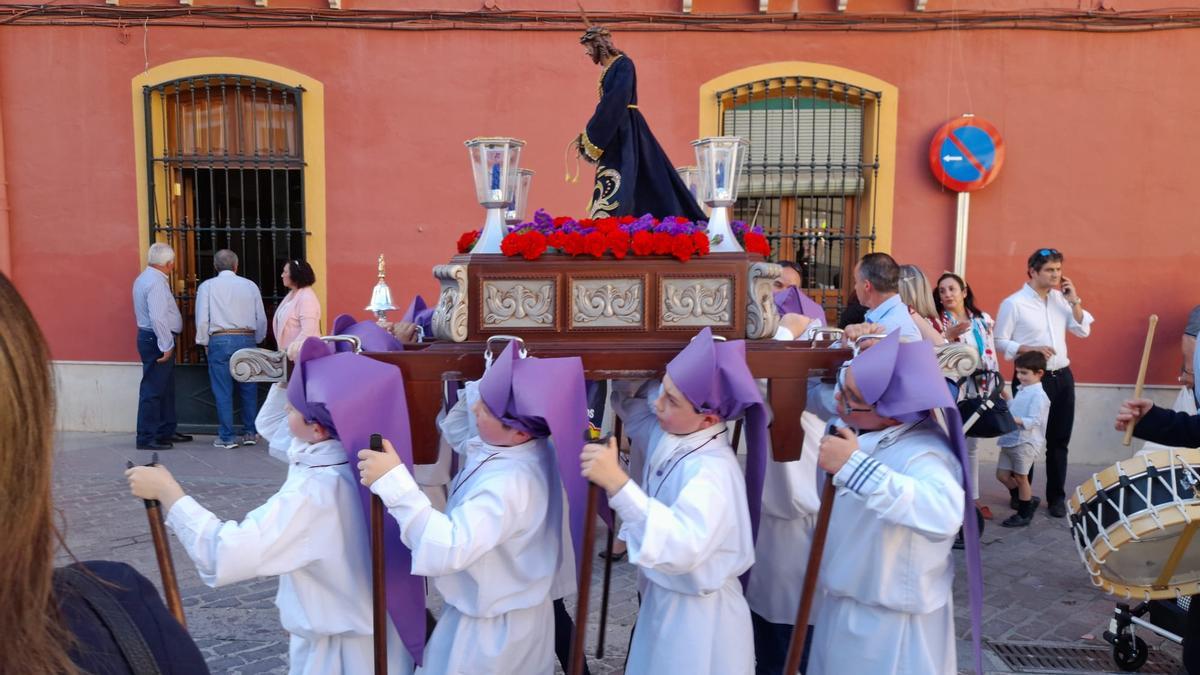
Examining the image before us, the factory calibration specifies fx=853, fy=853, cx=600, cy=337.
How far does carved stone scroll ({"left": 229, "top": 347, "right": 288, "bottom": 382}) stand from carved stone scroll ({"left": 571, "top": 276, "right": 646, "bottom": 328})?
99 cm

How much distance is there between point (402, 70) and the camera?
25.4 ft

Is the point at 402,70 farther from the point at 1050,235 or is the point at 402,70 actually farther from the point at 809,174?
the point at 1050,235

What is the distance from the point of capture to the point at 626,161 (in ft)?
11.5

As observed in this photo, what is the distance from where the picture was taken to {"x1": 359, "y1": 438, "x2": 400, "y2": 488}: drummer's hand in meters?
2.36

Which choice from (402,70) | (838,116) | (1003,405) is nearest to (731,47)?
(838,116)

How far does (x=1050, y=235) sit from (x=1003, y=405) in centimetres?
327

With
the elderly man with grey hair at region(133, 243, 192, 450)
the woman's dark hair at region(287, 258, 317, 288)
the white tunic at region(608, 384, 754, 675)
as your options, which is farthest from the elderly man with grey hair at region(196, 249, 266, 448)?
the white tunic at region(608, 384, 754, 675)

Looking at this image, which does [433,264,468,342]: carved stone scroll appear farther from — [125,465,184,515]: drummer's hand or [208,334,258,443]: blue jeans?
[208,334,258,443]: blue jeans

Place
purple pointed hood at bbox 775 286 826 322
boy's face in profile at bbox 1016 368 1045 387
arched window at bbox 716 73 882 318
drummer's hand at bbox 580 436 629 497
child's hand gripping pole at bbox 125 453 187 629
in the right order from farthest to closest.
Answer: arched window at bbox 716 73 882 318, boy's face in profile at bbox 1016 368 1045 387, purple pointed hood at bbox 775 286 826 322, drummer's hand at bbox 580 436 629 497, child's hand gripping pole at bbox 125 453 187 629

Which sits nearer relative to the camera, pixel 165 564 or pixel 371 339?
pixel 165 564

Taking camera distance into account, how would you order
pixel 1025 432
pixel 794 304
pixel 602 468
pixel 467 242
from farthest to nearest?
pixel 1025 432
pixel 794 304
pixel 467 242
pixel 602 468


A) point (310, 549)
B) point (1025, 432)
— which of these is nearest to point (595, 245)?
point (310, 549)

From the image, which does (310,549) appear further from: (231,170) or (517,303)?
(231,170)

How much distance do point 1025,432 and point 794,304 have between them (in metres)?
2.21
